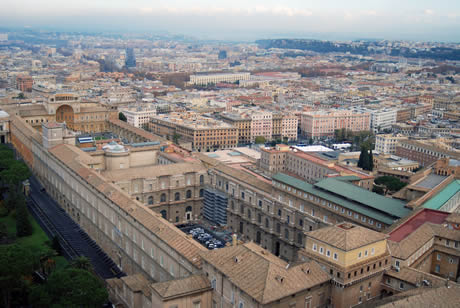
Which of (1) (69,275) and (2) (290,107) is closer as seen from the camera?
(1) (69,275)

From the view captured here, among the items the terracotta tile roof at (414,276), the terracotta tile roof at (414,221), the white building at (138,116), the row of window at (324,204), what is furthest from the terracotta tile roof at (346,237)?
the white building at (138,116)

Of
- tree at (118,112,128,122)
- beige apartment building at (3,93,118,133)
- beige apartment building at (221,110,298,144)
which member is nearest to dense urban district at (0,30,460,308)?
beige apartment building at (3,93,118,133)

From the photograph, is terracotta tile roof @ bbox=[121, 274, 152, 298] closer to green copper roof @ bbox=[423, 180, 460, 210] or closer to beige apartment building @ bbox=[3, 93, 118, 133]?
green copper roof @ bbox=[423, 180, 460, 210]

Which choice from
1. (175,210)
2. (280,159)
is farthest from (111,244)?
(280,159)

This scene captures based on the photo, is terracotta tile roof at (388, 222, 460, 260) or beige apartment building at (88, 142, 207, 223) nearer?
terracotta tile roof at (388, 222, 460, 260)

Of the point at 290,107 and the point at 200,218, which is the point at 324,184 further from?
the point at 290,107

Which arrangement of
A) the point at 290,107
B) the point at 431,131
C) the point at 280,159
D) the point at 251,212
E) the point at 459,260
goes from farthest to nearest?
1. the point at 290,107
2. the point at 431,131
3. the point at 280,159
4. the point at 251,212
5. the point at 459,260

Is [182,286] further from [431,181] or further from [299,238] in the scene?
[431,181]

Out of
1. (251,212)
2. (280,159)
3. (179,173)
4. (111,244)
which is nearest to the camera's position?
(111,244)
